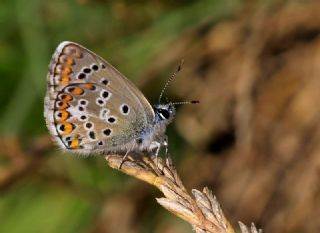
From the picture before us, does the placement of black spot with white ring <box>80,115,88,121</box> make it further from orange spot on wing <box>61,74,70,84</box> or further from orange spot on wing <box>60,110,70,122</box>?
orange spot on wing <box>61,74,70,84</box>

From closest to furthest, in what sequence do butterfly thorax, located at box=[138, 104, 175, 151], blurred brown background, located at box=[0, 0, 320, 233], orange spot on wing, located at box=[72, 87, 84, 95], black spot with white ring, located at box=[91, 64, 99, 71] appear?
black spot with white ring, located at box=[91, 64, 99, 71] < orange spot on wing, located at box=[72, 87, 84, 95] < butterfly thorax, located at box=[138, 104, 175, 151] < blurred brown background, located at box=[0, 0, 320, 233]

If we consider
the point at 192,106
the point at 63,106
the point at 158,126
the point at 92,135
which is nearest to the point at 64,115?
the point at 63,106

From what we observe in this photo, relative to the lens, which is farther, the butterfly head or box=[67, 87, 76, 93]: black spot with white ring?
the butterfly head

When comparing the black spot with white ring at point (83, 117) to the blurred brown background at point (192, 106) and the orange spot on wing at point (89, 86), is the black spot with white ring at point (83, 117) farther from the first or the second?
the blurred brown background at point (192, 106)

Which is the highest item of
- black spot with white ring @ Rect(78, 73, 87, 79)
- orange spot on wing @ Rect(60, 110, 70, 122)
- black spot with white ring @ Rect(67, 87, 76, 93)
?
black spot with white ring @ Rect(78, 73, 87, 79)

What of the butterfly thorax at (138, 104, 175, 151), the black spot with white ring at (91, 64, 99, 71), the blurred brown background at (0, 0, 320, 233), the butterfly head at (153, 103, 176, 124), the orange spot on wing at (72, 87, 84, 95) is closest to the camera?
the black spot with white ring at (91, 64, 99, 71)

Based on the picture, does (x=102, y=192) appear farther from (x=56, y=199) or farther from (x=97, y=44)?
(x=97, y=44)

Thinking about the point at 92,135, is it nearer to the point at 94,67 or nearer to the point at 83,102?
the point at 83,102

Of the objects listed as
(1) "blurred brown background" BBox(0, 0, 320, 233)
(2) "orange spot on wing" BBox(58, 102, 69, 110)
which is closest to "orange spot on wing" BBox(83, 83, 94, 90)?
(2) "orange spot on wing" BBox(58, 102, 69, 110)
